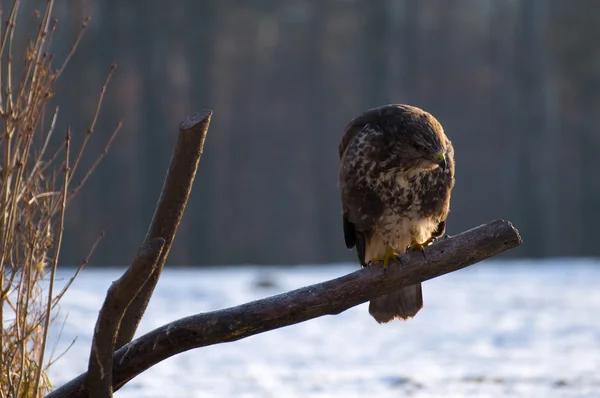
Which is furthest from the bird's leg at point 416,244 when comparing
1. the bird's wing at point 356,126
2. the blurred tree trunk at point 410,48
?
the blurred tree trunk at point 410,48

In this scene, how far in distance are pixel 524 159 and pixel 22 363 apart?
8.39m

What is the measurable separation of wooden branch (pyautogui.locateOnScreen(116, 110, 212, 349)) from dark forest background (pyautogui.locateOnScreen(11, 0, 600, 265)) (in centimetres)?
718

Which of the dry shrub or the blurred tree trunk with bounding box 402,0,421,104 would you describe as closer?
the dry shrub

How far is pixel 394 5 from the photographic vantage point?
10117 millimetres

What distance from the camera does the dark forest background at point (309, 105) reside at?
10.1 metres

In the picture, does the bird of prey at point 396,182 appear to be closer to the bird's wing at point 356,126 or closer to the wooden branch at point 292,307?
the bird's wing at point 356,126

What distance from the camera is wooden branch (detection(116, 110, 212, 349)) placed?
2504 millimetres

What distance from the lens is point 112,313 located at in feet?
7.65

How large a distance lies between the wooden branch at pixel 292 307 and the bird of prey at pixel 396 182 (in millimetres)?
293

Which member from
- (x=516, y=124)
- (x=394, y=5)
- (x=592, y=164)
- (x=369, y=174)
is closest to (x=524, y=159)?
(x=516, y=124)

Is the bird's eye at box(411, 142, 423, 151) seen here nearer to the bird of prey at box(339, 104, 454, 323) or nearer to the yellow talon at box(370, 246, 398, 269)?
the bird of prey at box(339, 104, 454, 323)

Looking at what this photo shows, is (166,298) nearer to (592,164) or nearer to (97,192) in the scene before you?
(97,192)

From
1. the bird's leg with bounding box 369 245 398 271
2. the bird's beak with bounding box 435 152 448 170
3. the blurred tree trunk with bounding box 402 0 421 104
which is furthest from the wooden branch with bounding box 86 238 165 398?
the blurred tree trunk with bounding box 402 0 421 104

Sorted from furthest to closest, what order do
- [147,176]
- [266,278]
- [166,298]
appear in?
1. [147,176]
2. [266,278]
3. [166,298]
